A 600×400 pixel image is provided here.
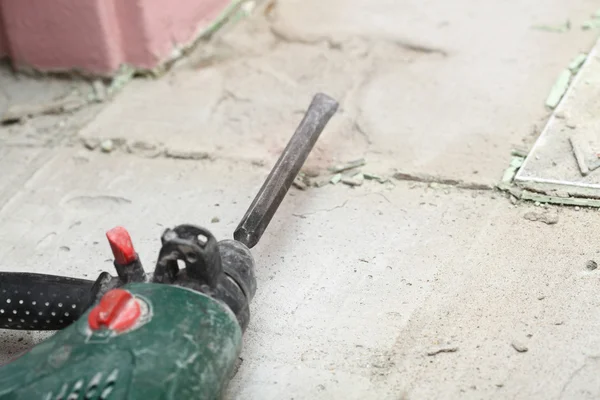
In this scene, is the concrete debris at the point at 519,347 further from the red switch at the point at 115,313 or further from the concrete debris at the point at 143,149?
the concrete debris at the point at 143,149

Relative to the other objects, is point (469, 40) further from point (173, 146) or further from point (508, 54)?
point (173, 146)

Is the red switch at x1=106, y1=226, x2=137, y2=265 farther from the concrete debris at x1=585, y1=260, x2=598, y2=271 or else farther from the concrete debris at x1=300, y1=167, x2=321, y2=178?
the concrete debris at x1=585, y1=260, x2=598, y2=271

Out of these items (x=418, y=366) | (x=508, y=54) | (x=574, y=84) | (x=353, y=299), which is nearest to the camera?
(x=418, y=366)

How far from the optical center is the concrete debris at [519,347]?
1123 millimetres

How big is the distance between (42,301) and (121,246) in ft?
0.54

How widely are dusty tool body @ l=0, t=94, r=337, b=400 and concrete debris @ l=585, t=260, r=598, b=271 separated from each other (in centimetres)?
55

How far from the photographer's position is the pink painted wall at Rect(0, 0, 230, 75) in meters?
1.89

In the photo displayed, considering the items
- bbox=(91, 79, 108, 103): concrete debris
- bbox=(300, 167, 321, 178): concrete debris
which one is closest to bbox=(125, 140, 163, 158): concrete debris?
bbox=(91, 79, 108, 103): concrete debris

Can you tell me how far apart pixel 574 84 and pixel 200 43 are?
975 millimetres

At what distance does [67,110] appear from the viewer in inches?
74.4

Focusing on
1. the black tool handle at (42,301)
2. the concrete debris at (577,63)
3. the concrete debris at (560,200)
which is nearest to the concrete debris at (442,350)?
the concrete debris at (560,200)

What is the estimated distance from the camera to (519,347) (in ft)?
3.69

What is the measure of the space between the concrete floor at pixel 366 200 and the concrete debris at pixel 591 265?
1 centimetres

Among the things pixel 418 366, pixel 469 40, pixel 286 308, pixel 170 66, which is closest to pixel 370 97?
pixel 469 40
